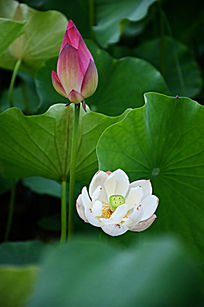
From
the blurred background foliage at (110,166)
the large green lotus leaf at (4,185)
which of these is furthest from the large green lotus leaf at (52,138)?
the large green lotus leaf at (4,185)

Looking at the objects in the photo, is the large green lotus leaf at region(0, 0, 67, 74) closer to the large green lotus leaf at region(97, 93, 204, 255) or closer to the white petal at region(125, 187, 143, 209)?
the large green lotus leaf at region(97, 93, 204, 255)

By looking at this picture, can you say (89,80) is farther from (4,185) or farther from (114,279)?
(4,185)

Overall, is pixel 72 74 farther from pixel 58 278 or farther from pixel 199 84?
pixel 199 84

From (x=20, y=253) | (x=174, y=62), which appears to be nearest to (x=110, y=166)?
(x=20, y=253)

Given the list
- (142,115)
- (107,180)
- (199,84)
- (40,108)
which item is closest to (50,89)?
(40,108)

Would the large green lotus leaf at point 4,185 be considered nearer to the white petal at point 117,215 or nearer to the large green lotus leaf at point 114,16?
the large green lotus leaf at point 114,16

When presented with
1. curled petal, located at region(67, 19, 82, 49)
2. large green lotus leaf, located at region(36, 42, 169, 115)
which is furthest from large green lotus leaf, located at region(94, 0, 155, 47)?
curled petal, located at region(67, 19, 82, 49)

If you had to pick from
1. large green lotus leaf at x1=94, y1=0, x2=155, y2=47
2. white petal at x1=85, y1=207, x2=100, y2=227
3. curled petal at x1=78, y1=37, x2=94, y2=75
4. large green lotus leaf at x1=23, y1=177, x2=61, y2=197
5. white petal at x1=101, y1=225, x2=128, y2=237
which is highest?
large green lotus leaf at x1=94, y1=0, x2=155, y2=47
